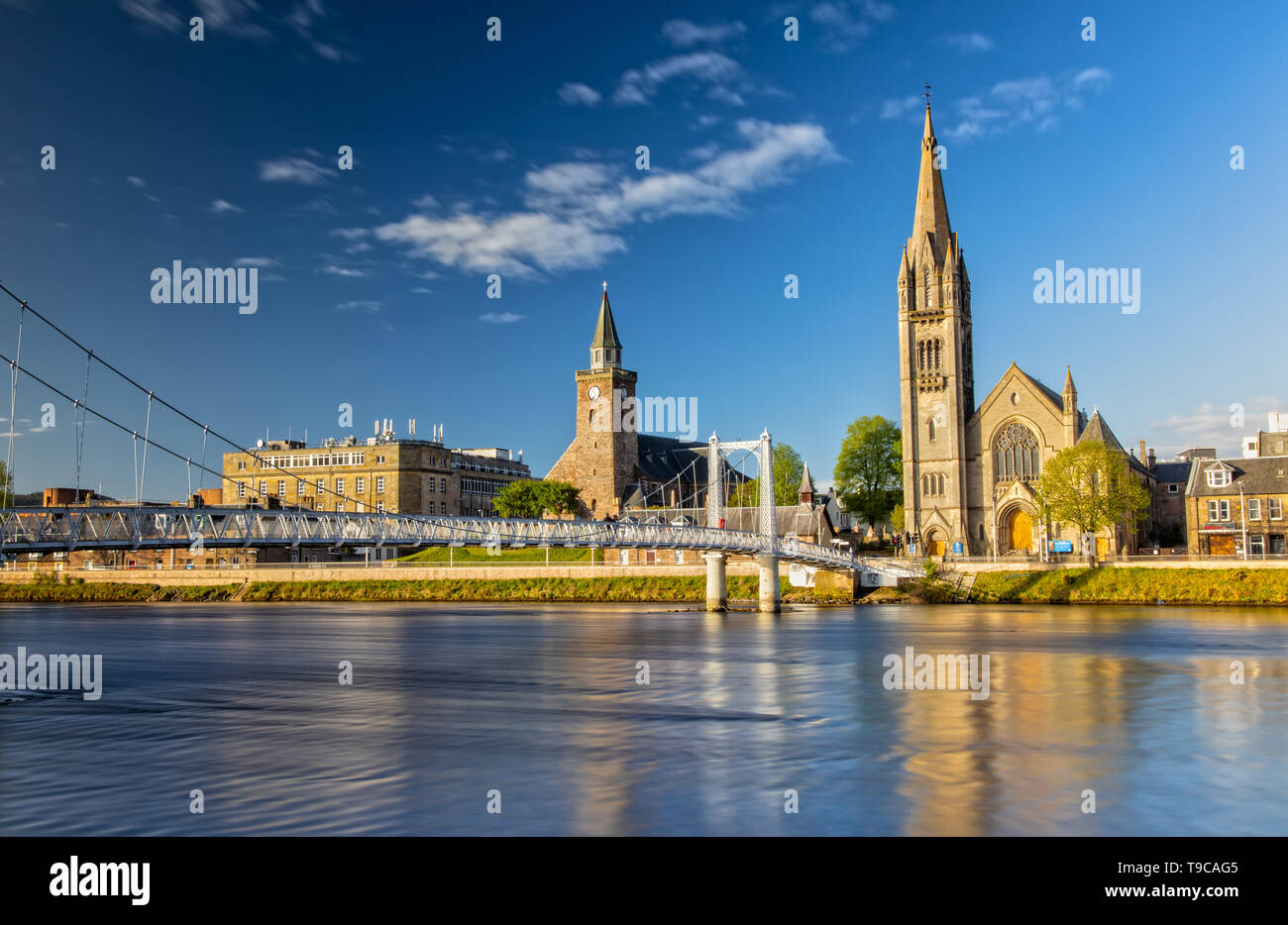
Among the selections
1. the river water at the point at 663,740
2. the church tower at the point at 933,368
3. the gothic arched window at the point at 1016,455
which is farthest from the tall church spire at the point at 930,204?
the river water at the point at 663,740

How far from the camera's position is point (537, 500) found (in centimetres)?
10344

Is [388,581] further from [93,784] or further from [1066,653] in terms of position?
[93,784]

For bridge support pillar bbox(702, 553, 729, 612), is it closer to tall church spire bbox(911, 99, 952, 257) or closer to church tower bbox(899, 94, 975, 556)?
church tower bbox(899, 94, 975, 556)

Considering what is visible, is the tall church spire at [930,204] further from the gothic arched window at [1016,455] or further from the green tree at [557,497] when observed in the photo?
the green tree at [557,497]

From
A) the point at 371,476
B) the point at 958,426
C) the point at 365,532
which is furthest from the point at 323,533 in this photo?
the point at 371,476

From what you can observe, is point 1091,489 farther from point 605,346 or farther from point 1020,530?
point 605,346

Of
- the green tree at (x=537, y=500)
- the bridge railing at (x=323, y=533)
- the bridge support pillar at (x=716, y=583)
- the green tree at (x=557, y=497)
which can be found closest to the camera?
the bridge railing at (x=323, y=533)

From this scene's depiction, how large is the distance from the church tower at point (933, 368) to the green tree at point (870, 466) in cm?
Result: 1002

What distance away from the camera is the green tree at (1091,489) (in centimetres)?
6688

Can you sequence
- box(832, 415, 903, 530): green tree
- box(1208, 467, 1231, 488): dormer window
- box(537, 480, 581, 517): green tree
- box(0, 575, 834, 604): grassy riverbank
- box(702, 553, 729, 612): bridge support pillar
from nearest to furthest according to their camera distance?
box(702, 553, 729, 612): bridge support pillar < box(1208, 467, 1231, 488): dormer window < box(0, 575, 834, 604): grassy riverbank < box(832, 415, 903, 530): green tree < box(537, 480, 581, 517): green tree

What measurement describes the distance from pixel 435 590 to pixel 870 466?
39441 millimetres

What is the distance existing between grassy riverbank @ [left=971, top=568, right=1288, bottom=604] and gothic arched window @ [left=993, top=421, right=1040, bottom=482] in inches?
567

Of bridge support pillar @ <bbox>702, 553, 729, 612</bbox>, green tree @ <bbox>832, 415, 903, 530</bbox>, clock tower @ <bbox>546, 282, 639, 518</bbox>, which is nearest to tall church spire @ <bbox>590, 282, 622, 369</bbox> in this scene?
clock tower @ <bbox>546, 282, 639, 518</bbox>

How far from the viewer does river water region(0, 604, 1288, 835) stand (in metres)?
15.7
